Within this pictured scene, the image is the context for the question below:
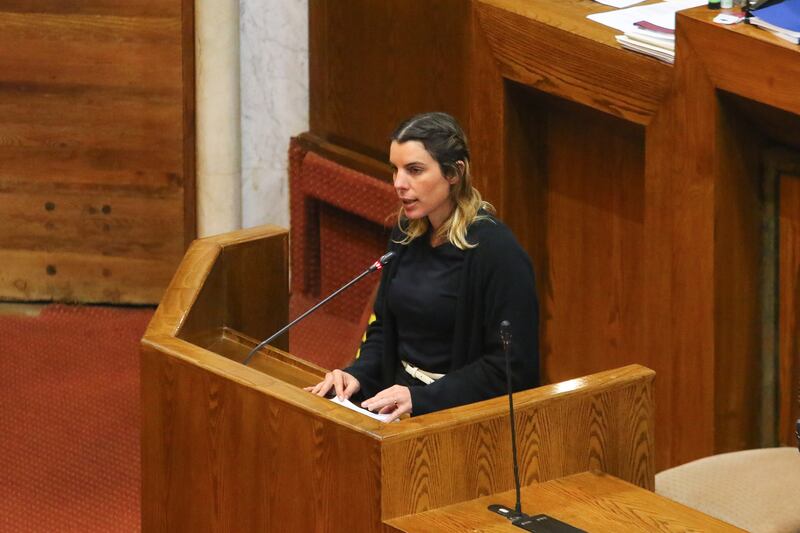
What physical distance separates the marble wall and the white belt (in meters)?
2.05

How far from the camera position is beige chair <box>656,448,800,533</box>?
2.50 m

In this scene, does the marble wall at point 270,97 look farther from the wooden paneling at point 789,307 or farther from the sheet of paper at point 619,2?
the wooden paneling at point 789,307

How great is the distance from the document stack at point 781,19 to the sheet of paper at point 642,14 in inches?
13.5

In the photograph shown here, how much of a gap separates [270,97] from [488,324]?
7.24ft

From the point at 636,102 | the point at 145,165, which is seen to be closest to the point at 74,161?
the point at 145,165

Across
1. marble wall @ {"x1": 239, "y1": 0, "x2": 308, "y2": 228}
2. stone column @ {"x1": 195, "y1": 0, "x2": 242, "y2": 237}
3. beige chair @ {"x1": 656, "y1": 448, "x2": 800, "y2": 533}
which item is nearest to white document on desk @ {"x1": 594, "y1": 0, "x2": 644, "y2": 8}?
beige chair @ {"x1": 656, "y1": 448, "x2": 800, "y2": 533}

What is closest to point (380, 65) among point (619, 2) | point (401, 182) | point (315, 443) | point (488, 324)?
point (619, 2)

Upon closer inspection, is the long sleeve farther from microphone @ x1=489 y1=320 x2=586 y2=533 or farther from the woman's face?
microphone @ x1=489 y1=320 x2=586 y2=533

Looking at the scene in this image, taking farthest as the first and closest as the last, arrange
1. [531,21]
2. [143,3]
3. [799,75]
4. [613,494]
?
[143,3]
[531,21]
[799,75]
[613,494]

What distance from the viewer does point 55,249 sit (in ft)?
15.3

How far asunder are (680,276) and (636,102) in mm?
367

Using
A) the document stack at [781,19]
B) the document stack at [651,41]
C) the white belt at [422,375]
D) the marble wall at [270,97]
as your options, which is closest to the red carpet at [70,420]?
the marble wall at [270,97]

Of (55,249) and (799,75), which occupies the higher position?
(799,75)

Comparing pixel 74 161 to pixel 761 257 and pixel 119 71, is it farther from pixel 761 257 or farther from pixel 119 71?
pixel 761 257
